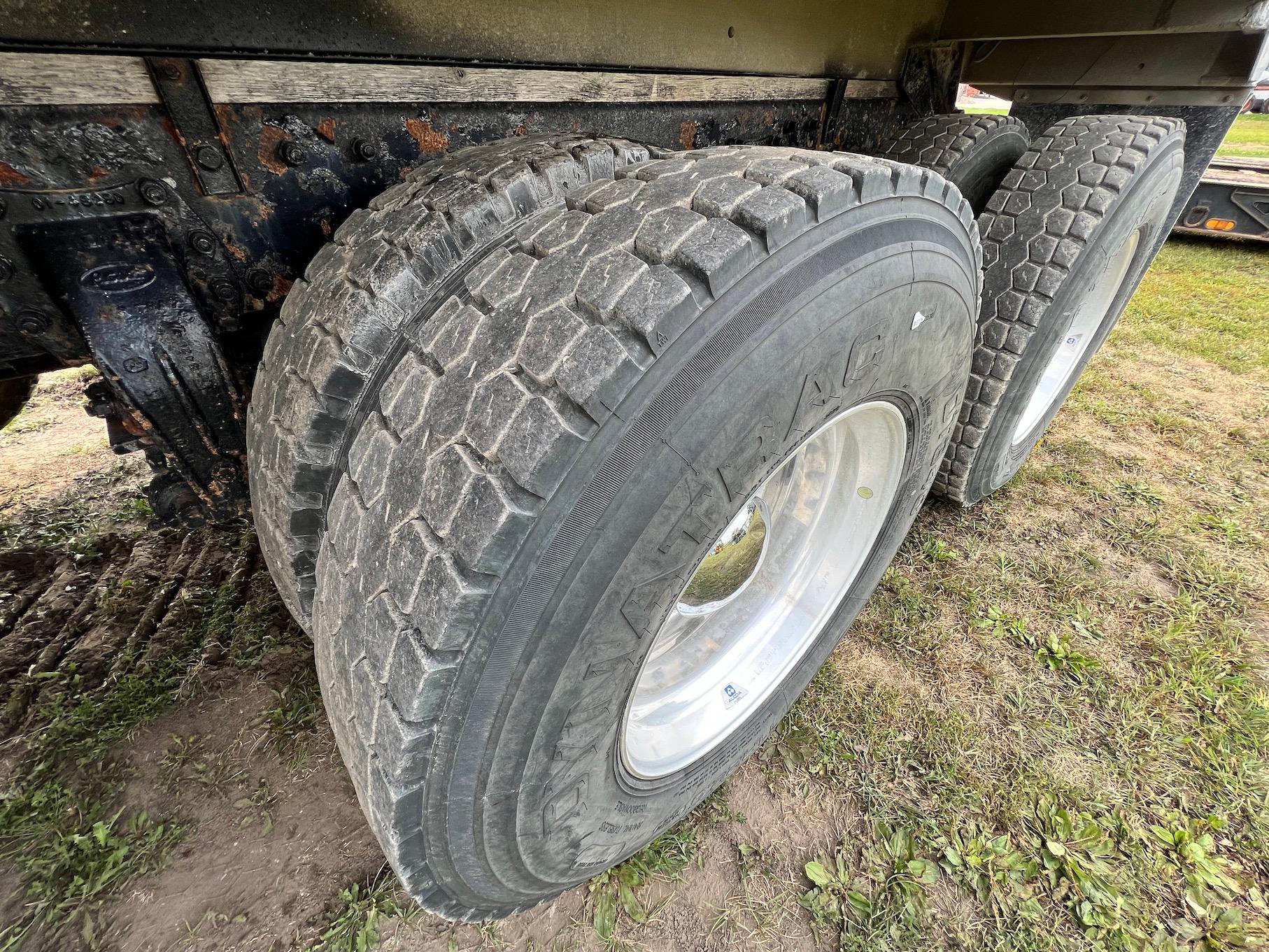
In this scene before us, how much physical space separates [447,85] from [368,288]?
57 centimetres

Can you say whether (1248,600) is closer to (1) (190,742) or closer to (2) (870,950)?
(2) (870,950)

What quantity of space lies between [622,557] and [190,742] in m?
1.74

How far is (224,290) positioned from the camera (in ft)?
4.34

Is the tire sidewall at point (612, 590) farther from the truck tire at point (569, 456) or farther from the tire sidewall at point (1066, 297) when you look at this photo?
the tire sidewall at point (1066, 297)

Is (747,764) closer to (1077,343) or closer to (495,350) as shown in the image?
(495,350)

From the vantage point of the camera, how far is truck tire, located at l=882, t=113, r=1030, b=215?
2.36 meters

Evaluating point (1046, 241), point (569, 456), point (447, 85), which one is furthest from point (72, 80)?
point (1046, 241)

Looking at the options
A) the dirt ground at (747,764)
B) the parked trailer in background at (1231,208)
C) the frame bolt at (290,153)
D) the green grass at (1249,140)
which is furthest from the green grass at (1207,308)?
the frame bolt at (290,153)

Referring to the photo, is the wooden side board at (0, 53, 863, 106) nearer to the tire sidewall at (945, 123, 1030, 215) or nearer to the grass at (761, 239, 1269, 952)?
the tire sidewall at (945, 123, 1030, 215)

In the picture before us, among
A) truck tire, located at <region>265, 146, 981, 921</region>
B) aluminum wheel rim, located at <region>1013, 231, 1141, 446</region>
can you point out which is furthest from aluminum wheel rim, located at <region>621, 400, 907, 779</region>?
aluminum wheel rim, located at <region>1013, 231, 1141, 446</region>

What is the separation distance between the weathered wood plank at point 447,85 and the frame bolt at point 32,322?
0.51 m

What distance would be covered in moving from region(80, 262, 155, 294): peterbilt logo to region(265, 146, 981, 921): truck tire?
0.26m

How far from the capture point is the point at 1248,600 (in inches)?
95.8

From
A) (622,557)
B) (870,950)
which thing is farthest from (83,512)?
(870,950)
